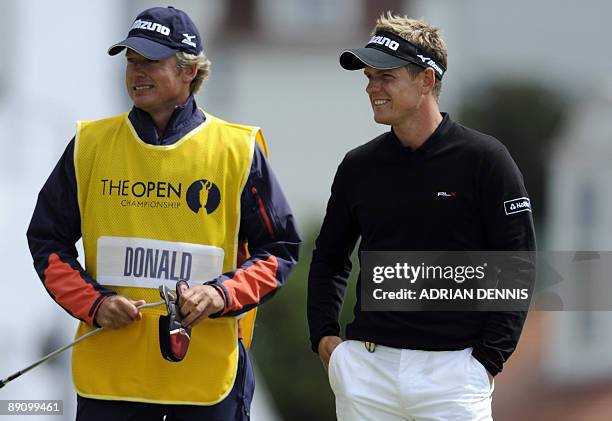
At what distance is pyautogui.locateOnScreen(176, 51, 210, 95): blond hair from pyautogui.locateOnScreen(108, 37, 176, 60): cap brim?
54mm

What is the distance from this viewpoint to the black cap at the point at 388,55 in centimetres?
463

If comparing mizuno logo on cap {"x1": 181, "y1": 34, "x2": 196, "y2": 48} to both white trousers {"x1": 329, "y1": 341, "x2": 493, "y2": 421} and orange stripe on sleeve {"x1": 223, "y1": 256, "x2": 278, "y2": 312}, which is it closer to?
orange stripe on sleeve {"x1": 223, "y1": 256, "x2": 278, "y2": 312}

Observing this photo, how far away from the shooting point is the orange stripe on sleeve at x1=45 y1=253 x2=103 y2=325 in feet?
15.2

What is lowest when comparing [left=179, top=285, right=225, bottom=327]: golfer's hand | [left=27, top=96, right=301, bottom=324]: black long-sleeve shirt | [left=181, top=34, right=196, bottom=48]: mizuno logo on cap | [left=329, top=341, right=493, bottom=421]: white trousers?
[left=329, top=341, right=493, bottom=421]: white trousers

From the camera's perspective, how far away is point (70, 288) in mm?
4691

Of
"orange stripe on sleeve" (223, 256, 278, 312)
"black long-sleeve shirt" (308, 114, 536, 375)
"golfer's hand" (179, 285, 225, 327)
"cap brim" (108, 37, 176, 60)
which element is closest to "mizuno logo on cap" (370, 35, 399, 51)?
"black long-sleeve shirt" (308, 114, 536, 375)

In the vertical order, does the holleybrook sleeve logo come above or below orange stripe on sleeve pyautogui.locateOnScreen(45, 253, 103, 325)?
above

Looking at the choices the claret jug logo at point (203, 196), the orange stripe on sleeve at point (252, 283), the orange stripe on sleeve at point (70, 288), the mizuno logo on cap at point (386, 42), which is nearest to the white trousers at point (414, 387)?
the orange stripe on sleeve at point (252, 283)

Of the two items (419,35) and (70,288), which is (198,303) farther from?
(419,35)

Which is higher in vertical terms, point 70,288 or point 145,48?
point 145,48

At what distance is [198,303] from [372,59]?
3.19 feet

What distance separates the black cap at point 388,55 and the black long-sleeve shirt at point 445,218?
0.70ft

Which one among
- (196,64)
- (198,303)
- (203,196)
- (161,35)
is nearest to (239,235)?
(203,196)

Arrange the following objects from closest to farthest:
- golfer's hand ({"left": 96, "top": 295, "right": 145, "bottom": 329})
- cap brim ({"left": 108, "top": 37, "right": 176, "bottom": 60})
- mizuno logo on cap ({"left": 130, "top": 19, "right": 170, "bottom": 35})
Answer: golfer's hand ({"left": 96, "top": 295, "right": 145, "bottom": 329}), cap brim ({"left": 108, "top": 37, "right": 176, "bottom": 60}), mizuno logo on cap ({"left": 130, "top": 19, "right": 170, "bottom": 35})
